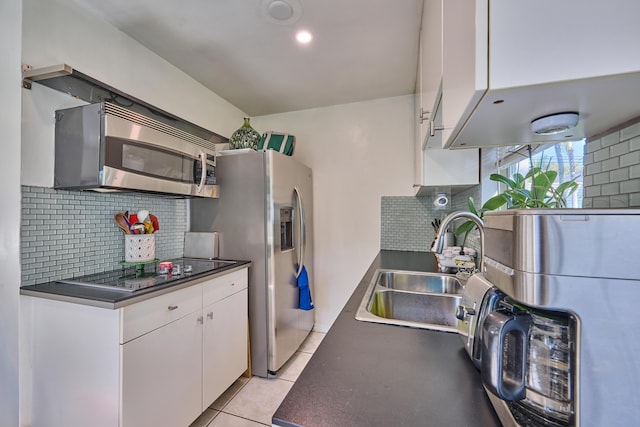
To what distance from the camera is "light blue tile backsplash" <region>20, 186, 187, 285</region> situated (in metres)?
1.24

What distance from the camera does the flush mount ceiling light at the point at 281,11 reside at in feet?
4.66

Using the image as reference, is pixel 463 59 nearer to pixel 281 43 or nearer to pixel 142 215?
pixel 281 43

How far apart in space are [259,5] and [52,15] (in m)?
1.02

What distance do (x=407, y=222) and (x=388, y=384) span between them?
6.91 ft

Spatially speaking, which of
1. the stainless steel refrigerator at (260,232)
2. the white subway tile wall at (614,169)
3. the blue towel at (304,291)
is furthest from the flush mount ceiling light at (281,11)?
the blue towel at (304,291)

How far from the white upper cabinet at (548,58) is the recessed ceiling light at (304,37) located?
54.1 inches

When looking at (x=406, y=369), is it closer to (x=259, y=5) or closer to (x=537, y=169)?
(x=537, y=169)

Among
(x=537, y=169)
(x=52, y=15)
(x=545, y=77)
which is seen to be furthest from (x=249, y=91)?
(x=545, y=77)

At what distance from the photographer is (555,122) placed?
1.80 ft

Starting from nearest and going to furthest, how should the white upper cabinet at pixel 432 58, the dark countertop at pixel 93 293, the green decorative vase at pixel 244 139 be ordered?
the white upper cabinet at pixel 432 58 < the dark countertop at pixel 93 293 < the green decorative vase at pixel 244 139

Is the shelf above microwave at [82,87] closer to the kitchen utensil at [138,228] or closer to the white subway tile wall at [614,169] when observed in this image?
the kitchen utensil at [138,228]

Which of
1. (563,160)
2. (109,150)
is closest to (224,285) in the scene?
(109,150)

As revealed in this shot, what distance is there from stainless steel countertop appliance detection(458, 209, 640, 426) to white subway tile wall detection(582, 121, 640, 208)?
1.31 ft

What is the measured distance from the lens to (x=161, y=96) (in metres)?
1.89
